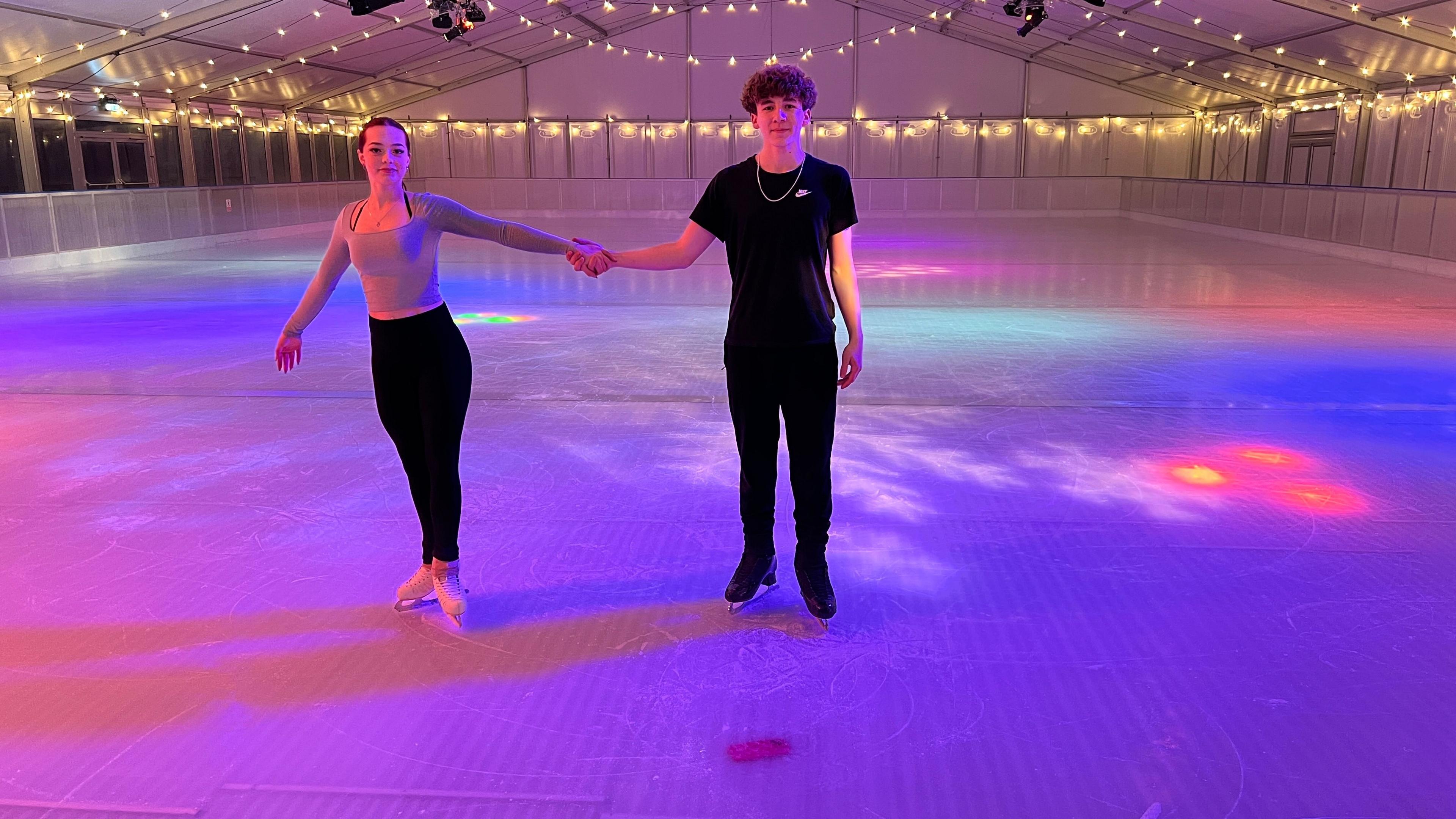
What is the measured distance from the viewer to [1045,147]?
30.2 m

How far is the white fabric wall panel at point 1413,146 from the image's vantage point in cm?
1909

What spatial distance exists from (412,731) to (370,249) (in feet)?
4.58

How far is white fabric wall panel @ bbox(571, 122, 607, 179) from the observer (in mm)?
30812

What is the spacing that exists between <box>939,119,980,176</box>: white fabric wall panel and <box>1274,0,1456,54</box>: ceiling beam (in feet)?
46.3

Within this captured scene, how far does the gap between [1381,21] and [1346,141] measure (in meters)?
6.47

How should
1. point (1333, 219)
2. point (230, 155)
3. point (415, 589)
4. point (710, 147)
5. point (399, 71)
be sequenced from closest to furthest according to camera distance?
point (415, 589) < point (1333, 219) < point (230, 155) < point (399, 71) < point (710, 147)

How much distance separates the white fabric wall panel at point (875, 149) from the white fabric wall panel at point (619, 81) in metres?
5.07

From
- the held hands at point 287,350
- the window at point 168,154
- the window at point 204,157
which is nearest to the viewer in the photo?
the held hands at point 287,350

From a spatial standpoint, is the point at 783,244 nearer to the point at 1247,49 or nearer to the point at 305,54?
the point at 1247,49

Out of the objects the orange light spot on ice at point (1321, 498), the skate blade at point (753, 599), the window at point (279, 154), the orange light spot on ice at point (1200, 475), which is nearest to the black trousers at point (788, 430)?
the skate blade at point (753, 599)

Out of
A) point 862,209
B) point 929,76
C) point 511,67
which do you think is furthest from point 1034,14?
point 511,67

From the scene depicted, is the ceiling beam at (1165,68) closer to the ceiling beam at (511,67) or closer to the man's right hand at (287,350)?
the ceiling beam at (511,67)

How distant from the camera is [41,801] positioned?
2.32 metres

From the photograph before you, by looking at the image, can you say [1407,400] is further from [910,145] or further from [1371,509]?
[910,145]
